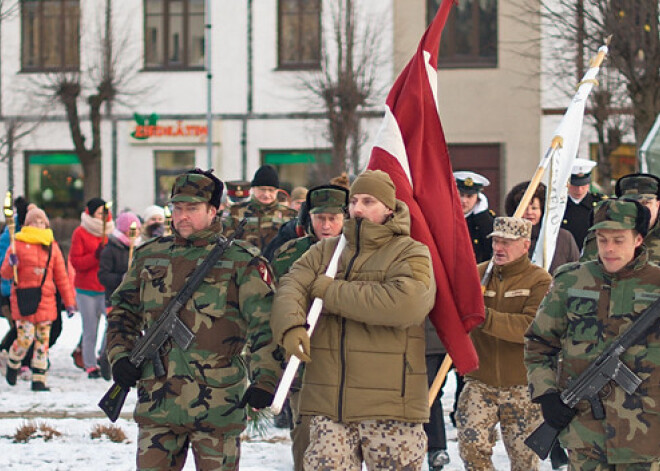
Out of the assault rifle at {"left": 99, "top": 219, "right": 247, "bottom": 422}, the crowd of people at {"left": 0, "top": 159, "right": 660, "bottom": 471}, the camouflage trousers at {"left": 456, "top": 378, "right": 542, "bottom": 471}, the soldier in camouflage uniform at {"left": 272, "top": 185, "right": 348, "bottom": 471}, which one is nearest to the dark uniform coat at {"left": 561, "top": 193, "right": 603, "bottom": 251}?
the camouflage trousers at {"left": 456, "top": 378, "right": 542, "bottom": 471}

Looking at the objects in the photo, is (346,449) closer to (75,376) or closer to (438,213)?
(438,213)

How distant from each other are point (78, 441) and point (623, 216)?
199 inches

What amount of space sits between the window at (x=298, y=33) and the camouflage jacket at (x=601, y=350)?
22.0m

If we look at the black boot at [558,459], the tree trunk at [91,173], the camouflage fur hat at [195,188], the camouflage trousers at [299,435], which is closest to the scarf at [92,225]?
the black boot at [558,459]

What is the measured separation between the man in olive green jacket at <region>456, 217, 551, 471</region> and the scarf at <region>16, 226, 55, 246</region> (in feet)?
19.4

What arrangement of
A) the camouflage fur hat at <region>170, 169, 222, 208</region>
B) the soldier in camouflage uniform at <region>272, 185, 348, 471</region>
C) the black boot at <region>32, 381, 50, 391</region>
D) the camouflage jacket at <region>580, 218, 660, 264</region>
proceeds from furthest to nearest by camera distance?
the black boot at <region>32, 381, 50, 391</region> → the soldier in camouflage uniform at <region>272, 185, 348, 471</region> → the camouflage jacket at <region>580, 218, 660, 264</region> → the camouflage fur hat at <region>170, 169, 222, 208</region>

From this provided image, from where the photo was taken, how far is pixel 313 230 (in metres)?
6.87

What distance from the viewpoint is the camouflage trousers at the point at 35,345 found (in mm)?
11078

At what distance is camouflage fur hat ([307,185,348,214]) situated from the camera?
21.8ft

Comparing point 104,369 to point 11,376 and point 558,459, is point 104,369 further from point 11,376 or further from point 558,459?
point 558,459

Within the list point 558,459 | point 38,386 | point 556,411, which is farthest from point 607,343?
point 38,386

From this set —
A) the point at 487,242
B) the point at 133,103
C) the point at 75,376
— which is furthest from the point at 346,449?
the point at 133,103

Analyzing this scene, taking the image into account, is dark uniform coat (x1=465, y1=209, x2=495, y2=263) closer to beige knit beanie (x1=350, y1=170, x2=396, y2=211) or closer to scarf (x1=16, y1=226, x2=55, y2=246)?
beige knit beanie (x1=350, y1=170, x2=396, y2=211)

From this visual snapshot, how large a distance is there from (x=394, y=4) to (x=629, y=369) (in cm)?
2261
